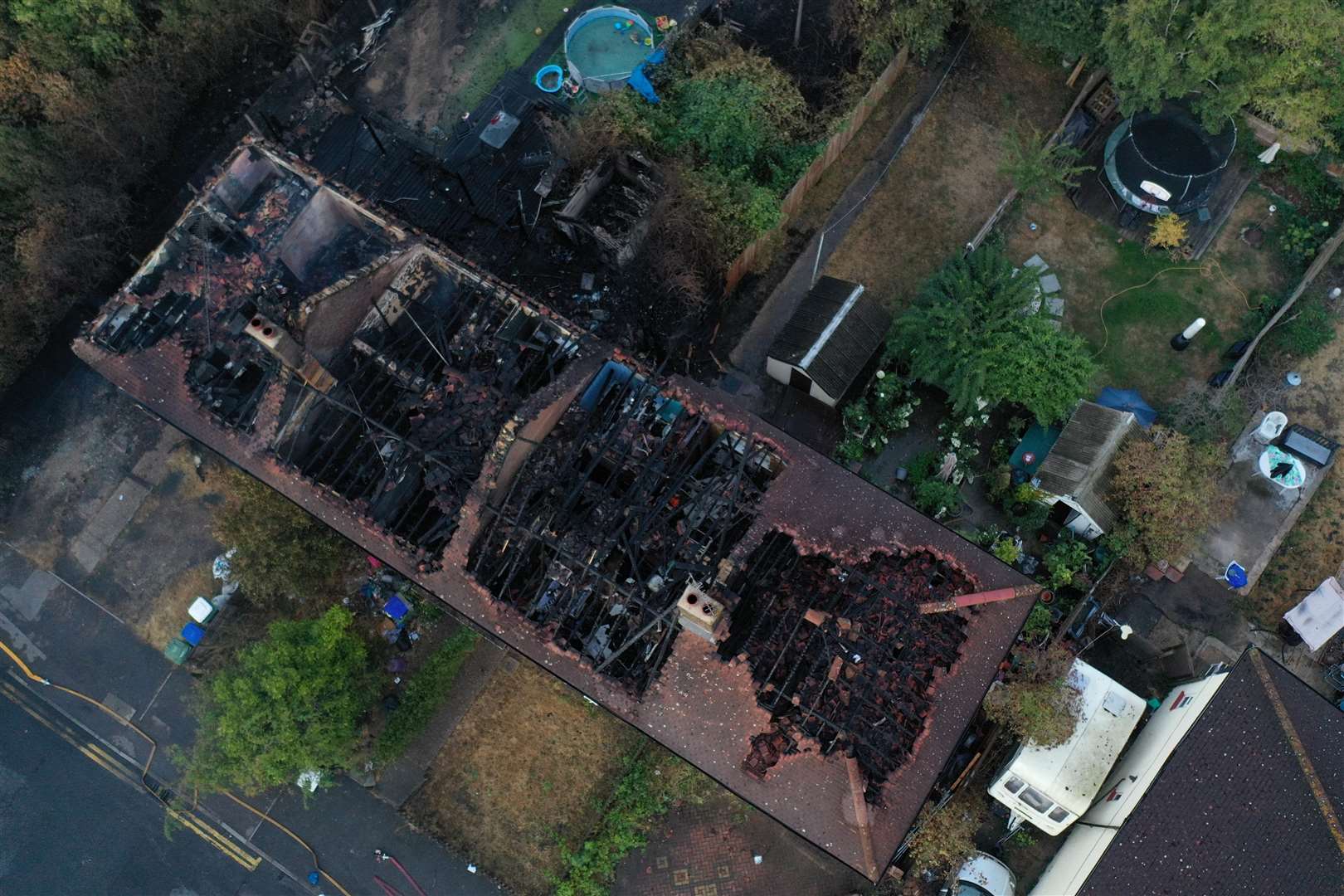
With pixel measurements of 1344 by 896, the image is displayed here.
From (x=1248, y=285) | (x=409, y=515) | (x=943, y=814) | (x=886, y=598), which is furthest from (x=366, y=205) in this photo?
(x=1248, y=285)

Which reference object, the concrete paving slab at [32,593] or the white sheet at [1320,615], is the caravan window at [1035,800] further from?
the concrete paving slab at [32,593]

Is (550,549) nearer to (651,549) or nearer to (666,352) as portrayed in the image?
(651,549)

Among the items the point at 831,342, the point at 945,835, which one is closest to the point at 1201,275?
the point at 831,342

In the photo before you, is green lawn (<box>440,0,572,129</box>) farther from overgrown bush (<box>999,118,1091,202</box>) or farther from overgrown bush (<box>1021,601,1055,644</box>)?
overgrown bush (<box>1021,601,1055,644</box>)

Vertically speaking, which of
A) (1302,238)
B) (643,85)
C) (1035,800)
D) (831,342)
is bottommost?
(1035,800)

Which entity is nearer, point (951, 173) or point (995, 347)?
point (995, 347)

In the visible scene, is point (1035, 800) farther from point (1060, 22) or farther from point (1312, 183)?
point (1060, 22)
